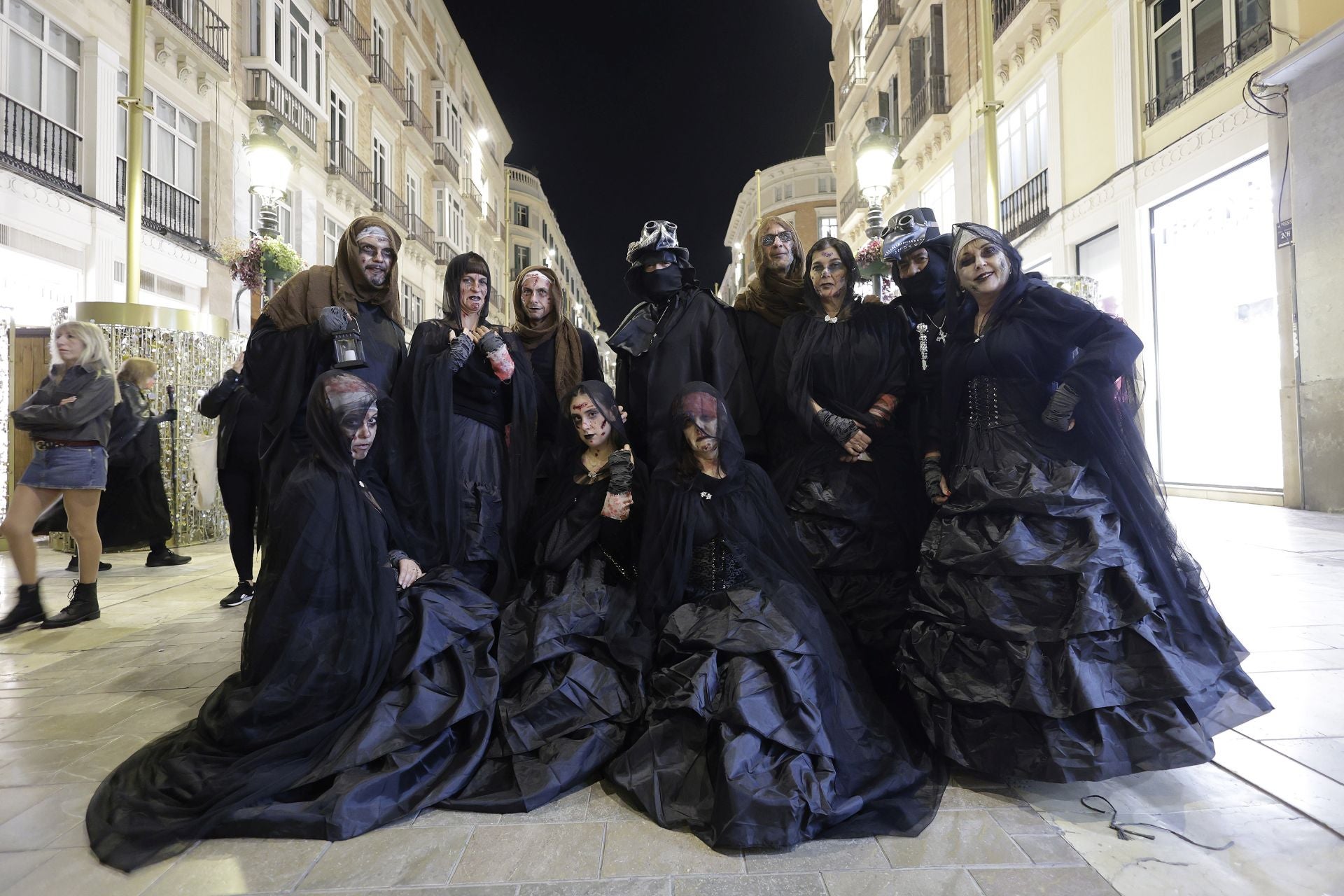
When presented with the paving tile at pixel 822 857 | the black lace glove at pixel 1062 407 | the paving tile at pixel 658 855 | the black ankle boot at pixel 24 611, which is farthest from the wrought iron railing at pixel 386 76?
the paving tile at pixel 822 857

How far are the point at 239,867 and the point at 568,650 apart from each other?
1.16 m

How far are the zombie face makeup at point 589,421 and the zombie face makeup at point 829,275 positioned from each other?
1.13m

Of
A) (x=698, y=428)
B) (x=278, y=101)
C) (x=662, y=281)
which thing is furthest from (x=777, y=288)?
(x=278, y=101)

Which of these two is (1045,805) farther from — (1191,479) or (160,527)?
(1191,479)

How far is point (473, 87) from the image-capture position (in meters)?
30.6

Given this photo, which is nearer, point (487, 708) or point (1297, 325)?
point (487, 708)

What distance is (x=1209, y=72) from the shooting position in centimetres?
A: 993

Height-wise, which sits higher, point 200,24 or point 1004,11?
point 1004,11

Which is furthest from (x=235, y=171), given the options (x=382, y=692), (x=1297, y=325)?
(x=1297, y=325)

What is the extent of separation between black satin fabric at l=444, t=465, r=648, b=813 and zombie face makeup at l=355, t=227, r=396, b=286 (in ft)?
4.13

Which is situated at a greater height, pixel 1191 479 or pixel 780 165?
pixel 780 165

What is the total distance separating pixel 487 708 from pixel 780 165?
4126 cm

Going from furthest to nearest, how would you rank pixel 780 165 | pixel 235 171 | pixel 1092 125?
pixel 780 165, pixel 235 171, pixel 1092 125

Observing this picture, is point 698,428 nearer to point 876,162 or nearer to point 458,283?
point 458,283
